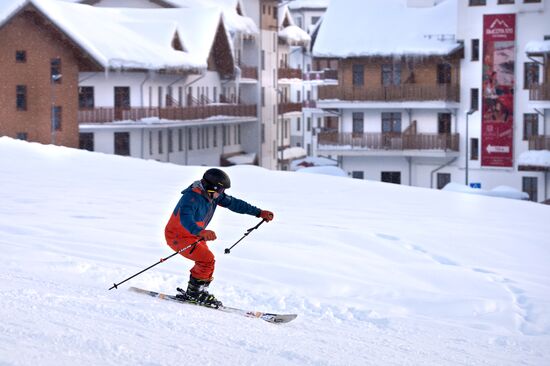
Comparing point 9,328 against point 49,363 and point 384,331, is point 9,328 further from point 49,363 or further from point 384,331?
point 384,331

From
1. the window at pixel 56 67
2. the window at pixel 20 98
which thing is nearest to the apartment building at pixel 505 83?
the window at pixel 56 67

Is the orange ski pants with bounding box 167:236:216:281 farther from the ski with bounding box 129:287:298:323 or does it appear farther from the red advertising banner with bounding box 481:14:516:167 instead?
the red advertising banner with bounding box 481:14:516:167

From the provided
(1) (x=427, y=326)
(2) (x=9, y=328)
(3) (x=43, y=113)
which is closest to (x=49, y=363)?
(2) (x=9, y=328)

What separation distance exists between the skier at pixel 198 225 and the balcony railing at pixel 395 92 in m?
43.4

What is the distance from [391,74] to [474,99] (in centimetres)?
412

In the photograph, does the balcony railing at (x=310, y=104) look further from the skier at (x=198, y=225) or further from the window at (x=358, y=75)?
the skier at (x=198, y=225)

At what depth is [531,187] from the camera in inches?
2044

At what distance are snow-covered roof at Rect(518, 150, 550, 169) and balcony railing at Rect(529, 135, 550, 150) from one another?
0.22 meters

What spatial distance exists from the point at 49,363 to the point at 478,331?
5.16m

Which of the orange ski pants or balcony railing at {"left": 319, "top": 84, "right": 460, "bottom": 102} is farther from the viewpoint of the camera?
balcony railing at {"left": 319, "top": 84, "right": 460, "bottom": 102}

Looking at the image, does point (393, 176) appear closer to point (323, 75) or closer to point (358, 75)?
point (358, 75)

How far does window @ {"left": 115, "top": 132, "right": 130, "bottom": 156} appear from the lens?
56844 mm

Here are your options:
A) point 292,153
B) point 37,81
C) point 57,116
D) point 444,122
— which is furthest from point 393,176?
point 292,153

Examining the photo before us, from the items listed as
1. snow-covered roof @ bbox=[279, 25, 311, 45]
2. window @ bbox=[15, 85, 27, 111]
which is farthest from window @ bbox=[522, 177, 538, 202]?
snow-covered roof @ bbox=[279, 25, 311, 45]
